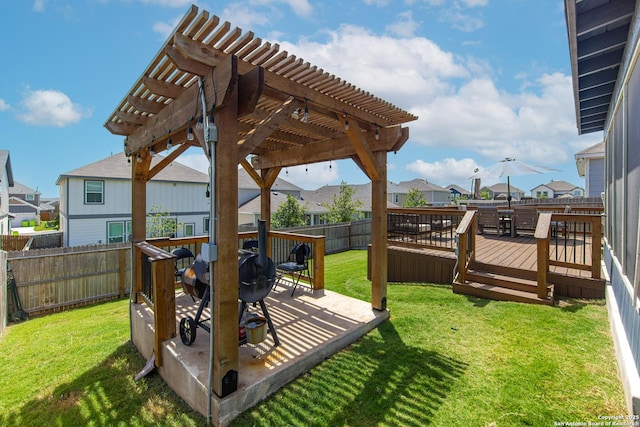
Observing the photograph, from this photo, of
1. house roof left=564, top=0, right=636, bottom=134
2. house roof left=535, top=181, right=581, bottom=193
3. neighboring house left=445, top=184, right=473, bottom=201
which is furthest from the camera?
neighboring house left=445, top=184, right=473, bottom=201

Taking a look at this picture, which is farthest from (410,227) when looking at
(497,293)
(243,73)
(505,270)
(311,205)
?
(311,205)

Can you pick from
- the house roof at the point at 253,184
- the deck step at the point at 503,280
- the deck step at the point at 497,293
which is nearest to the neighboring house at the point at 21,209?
the house roof at the point at 253,184

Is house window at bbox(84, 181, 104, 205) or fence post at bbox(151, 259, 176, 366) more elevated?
house window at bbox(84, 181, 104, 205)

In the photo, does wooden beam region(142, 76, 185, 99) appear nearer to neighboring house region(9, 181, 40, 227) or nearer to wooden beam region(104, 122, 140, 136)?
wooden beam region(104, 122, 140, 136)

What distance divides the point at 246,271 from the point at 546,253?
486 cm

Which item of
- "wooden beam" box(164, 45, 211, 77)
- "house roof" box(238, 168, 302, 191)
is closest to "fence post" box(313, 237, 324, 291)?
"wooden beam" box(164, 45, 211, 77)

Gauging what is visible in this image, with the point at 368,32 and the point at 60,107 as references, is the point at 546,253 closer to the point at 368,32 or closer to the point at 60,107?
the point at 368,32

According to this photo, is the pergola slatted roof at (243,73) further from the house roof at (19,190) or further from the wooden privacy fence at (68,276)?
the house roof at (19,190)

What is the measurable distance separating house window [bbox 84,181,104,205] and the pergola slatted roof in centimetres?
1220

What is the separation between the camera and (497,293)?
17.0 feet

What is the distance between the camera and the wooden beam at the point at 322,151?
4.52 meters

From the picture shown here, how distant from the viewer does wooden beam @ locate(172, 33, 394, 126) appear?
8.09 feet

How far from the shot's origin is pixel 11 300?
6.67 m

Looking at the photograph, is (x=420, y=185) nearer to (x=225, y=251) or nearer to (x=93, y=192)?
(x=93, y=192)
